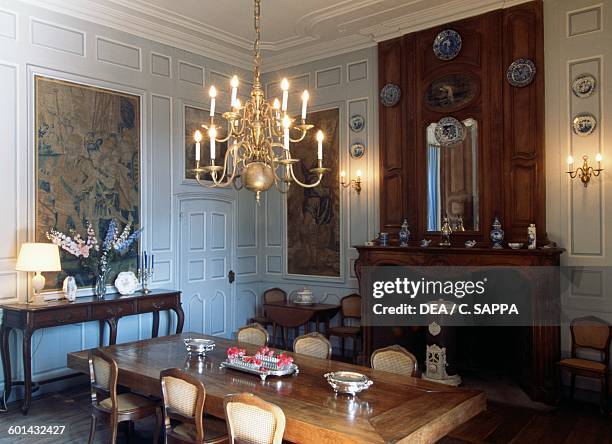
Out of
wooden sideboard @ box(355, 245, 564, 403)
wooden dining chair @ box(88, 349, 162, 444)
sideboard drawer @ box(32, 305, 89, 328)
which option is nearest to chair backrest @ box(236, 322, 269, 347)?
wooden dining chair @ box(88, 349, 162, 444)

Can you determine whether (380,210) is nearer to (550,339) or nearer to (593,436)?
(550,339)

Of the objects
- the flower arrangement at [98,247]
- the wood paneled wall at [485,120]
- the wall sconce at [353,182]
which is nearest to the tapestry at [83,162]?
the flower arrangement at [98,247]

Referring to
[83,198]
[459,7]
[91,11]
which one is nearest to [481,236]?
[459,7]

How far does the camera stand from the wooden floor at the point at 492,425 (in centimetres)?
418

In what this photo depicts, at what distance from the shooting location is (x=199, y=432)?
2906 mm

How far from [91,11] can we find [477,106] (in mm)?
4404

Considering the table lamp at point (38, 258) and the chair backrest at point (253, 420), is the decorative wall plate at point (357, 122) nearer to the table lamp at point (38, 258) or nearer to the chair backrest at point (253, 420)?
the table lamp at point (38, 258)

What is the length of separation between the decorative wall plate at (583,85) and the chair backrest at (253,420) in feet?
14.8

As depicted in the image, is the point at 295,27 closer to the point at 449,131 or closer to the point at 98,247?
the point at 449,131

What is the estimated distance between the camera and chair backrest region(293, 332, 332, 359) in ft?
13.2

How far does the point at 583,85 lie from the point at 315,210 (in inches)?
141

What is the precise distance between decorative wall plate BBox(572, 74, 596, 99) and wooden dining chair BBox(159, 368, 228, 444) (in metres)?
4.53

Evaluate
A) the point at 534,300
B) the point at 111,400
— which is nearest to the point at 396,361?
the point at 111,400

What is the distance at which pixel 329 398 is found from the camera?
2936mm
